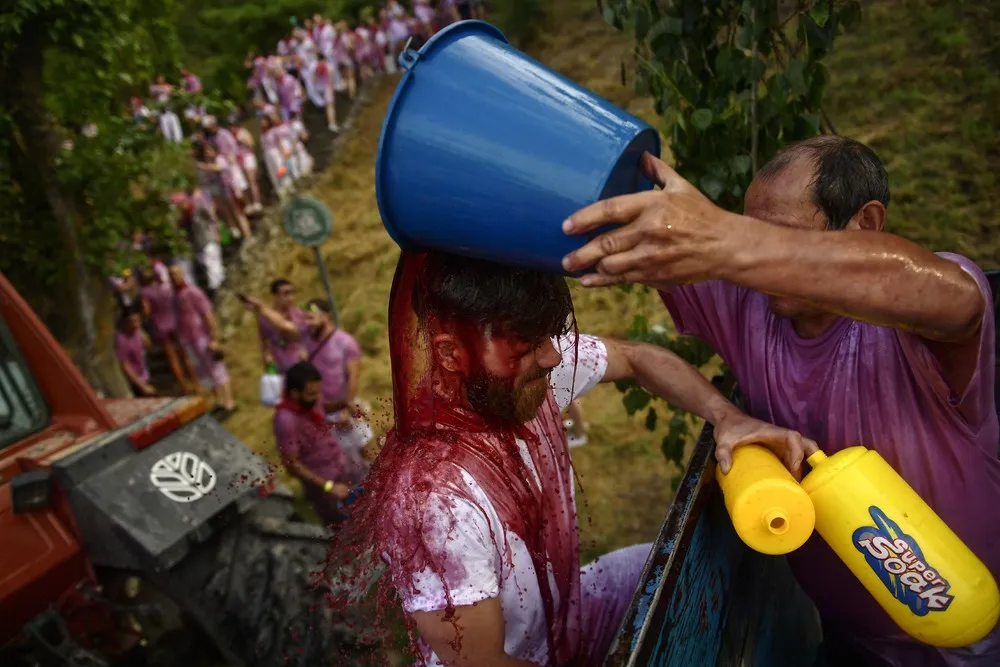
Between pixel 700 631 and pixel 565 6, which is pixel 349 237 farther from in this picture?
pixel 700 631

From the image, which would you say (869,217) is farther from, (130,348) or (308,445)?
(130,348)

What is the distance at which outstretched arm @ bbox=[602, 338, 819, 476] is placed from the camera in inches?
57.7

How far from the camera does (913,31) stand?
30.0ft

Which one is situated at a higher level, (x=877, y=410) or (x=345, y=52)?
(x=877, y=410)

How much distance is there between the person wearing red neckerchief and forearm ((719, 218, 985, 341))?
2858mm

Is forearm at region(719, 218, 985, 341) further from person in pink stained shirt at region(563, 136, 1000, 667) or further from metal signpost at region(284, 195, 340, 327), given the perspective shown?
metal signpost at region(284, 195, 340, 327)

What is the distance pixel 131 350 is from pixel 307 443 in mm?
4084

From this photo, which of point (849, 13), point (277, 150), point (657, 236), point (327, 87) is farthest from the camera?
point (327, 87)

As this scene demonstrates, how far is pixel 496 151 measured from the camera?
107 centimetres

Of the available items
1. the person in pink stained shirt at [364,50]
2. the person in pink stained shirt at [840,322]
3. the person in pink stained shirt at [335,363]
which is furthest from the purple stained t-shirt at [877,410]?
the person in pink stained shirt at [364,50]

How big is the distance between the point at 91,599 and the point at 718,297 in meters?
2.45

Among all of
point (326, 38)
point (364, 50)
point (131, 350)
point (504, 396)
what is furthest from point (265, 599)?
point (364, 50)

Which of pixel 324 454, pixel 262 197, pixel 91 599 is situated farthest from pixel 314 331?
pixel 262 197

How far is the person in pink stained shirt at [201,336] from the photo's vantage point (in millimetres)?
7238
